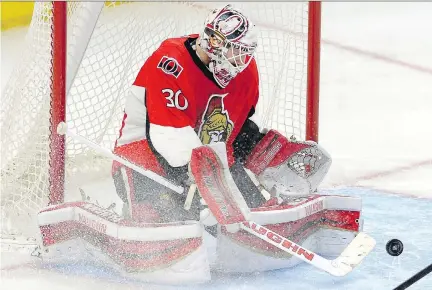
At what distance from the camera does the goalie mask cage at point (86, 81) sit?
3.15 m

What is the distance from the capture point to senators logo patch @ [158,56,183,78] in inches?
112

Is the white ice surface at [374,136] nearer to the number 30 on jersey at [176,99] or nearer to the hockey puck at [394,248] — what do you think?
the hockey puck at [394,248]

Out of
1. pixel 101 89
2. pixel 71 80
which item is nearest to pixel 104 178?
pixel 101 89

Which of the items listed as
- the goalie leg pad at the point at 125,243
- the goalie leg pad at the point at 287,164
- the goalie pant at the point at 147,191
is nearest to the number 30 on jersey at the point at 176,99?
the goalie pant at the point at 147,191

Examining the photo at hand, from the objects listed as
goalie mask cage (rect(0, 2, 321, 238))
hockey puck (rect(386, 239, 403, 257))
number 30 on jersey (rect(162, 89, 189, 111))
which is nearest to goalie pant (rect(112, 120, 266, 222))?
number 30 on jersey (rect(162, 89, 189, 111))

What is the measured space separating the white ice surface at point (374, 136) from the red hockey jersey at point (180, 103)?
0.39 meters

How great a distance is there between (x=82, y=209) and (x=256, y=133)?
58 cm

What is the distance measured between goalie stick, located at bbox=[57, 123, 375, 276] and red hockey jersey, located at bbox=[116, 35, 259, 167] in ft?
0.24

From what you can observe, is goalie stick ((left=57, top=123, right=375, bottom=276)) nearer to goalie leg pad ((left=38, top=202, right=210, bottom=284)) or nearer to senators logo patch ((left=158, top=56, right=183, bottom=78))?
goalie leg pad ((left=38, top=202, right=210, bottom=284))

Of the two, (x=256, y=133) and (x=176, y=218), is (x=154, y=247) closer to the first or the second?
(x=176, y=218)

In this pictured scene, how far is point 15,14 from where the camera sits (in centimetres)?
546

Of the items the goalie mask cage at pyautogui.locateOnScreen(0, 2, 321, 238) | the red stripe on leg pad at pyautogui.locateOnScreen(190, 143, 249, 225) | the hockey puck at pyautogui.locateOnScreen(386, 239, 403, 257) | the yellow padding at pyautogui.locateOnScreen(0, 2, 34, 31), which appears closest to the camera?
the hockey puck at pyautogui.locateOnScreen(386, 239, 403, 257)

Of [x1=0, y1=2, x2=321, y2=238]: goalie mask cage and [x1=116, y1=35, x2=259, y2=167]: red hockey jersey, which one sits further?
[x1=0, y1=2, x2=321, y2=238]: goalie mask cage

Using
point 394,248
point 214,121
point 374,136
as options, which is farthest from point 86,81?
point 374,136
